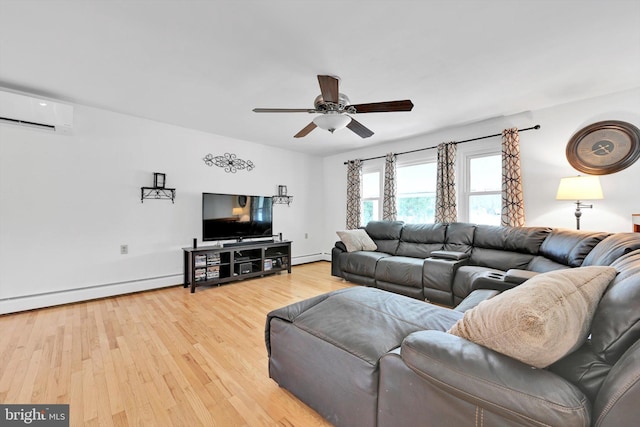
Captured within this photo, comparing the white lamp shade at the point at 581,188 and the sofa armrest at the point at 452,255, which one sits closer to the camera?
the white lamp shade at the point at 581,188

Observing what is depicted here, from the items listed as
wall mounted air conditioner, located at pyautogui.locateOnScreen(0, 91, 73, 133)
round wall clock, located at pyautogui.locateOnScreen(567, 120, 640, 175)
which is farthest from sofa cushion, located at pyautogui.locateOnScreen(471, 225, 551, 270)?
wall mounted air conditioner, located at pyautogui.locateOnScreen(0, 91, 73, 133)

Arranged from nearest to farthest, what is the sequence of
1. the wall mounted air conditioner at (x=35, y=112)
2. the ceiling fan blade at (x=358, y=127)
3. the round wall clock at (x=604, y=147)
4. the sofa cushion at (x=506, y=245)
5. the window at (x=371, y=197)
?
the wall mounted air conditioner at (x=35, y=112) < the ceiling fan blade at (x=358, y=127) < the round wall clock at (x=604, y=147) < the sofa cushion at (x=506, y=245) < the window at (x=371, y=197)

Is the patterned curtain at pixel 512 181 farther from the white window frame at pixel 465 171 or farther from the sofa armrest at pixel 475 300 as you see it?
the sofa armrest at pixel 475 300

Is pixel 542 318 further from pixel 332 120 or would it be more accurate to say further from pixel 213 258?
pixel 213 258

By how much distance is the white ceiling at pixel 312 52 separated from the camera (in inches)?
68.2

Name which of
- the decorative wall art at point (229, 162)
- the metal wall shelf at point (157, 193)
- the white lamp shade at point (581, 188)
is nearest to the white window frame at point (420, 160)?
the white lamp shade at point (581, 188)

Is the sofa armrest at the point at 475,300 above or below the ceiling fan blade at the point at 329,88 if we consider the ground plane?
below

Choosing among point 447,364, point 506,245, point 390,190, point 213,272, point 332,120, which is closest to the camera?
point 447,364

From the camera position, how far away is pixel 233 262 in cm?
417

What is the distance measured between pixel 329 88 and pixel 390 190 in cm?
314

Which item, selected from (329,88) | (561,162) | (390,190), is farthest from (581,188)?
(329,88)

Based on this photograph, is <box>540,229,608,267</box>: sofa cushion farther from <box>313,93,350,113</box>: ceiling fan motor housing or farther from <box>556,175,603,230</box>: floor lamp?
<box>313,93,350,113</box>: ceiling fan motor housing

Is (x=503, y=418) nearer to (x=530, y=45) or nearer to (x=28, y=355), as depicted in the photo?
(x=530, y=45)

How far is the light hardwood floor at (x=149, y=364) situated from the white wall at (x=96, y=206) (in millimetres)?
381
